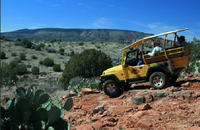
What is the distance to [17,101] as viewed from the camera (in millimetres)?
2879

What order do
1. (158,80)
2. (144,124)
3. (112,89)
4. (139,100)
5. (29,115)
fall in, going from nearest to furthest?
(29,115)
(144,124)
(139,100)
(158,80)
(112,89)

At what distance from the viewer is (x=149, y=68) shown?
7434 millimetres

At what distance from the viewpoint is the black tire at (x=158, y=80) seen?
23.2 feet

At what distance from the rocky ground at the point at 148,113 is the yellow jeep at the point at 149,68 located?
626 mm

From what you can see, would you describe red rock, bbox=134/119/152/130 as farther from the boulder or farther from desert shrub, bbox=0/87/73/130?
desert shrub, bbox=0/87/73/130

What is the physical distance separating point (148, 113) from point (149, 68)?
8.12 ft

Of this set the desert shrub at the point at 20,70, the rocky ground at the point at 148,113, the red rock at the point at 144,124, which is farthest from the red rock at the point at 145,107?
the desert shrub at the point at 20,70

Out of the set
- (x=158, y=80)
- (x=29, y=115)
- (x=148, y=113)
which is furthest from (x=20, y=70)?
(x=29, y=115)

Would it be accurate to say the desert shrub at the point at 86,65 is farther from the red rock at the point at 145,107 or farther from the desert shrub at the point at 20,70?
the desert shrub at the point at 20,70

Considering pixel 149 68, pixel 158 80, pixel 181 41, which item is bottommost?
pixel 158 80

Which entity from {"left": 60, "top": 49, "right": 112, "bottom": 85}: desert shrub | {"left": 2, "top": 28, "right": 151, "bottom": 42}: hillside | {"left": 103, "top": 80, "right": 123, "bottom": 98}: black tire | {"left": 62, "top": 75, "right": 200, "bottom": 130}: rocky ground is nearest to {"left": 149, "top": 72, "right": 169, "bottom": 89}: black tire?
{"left": 62, "top": 75, "right": 200, "bottom": 130}: rocky ground

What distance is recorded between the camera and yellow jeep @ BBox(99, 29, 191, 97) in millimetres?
7133

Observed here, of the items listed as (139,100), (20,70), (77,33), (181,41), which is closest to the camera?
(139,100)

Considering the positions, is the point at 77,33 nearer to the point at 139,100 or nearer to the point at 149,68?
the point at 149,68
